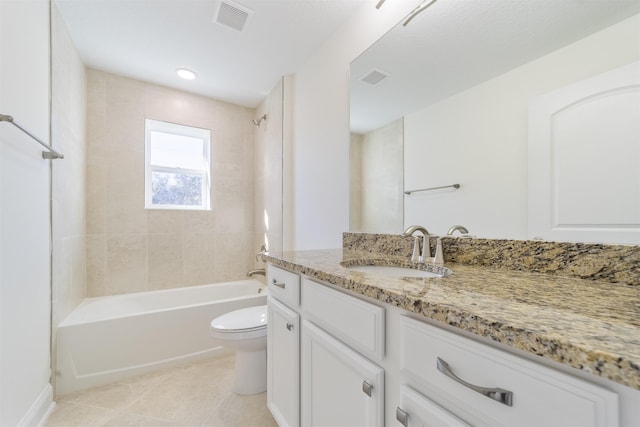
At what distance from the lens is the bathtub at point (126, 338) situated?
1.73 m

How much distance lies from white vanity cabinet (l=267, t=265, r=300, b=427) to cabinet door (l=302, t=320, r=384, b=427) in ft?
0.20

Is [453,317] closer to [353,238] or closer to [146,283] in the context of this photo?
[353,238]

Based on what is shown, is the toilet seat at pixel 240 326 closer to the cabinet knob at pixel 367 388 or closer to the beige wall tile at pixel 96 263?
the cabinet knob at pixel 367 388

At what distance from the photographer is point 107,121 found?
240 cm

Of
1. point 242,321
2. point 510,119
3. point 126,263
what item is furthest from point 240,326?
point 510,119

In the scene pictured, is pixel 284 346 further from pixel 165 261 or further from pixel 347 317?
pixel 165 261

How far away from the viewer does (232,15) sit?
1728 mm

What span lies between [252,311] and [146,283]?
133 cm

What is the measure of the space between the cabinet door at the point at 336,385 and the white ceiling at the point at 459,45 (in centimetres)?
110

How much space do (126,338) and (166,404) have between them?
1.98ft

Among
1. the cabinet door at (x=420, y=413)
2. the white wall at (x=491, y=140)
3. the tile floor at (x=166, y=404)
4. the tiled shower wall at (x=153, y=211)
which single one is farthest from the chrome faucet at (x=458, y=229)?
the tiled shower wall at (x=153, y=211)

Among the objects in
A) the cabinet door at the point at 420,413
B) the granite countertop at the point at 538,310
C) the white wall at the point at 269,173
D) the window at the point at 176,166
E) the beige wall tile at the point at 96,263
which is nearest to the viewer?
the granite countertop at the point at 538,310

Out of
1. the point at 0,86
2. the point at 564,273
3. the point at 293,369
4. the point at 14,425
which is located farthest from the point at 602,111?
the point at 14,425

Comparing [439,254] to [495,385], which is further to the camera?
[439,254]
